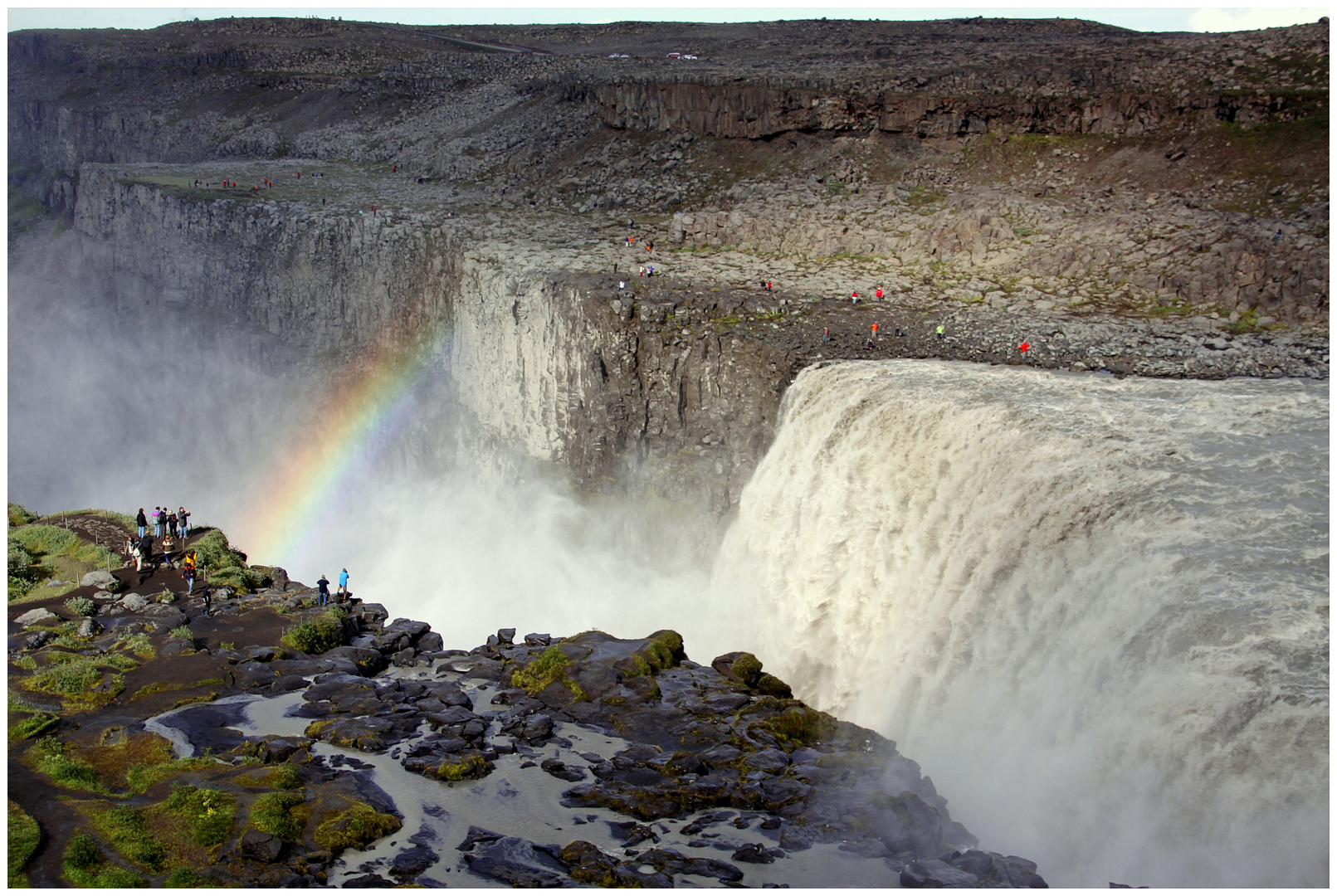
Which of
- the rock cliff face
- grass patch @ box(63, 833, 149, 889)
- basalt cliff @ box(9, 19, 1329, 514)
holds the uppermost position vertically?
the rock cliff face

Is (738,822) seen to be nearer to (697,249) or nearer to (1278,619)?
(1278,619)

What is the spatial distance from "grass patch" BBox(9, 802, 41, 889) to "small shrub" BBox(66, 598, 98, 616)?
11.2 m

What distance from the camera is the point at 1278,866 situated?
47.3 ft

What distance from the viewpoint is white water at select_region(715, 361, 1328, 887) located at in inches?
620

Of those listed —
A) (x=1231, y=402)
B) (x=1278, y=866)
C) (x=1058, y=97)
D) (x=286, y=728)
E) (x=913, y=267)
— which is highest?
(x=1058, y=97)

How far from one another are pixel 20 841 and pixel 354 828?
5257mm

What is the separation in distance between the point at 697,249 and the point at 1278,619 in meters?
30.8

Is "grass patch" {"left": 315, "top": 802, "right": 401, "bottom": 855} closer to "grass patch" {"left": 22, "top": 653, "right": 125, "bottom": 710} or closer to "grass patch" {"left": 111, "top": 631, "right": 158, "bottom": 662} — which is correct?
"grass patch" {"left": 22, "top": 653, "right": 125, "bottom": 710}

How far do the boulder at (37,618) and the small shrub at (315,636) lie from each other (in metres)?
6.28

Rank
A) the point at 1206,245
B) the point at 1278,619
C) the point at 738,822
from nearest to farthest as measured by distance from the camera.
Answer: the point at 1278,619
the point at 738,822
the point at 1206,245

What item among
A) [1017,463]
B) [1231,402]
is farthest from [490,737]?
[1231,402]

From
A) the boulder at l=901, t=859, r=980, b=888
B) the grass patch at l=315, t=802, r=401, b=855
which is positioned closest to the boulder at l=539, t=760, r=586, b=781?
the grass patch at l=315, t=802, r=401, b=855

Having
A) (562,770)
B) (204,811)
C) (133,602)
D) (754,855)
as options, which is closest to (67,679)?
(133,602)

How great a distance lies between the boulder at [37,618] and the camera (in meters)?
28.1
